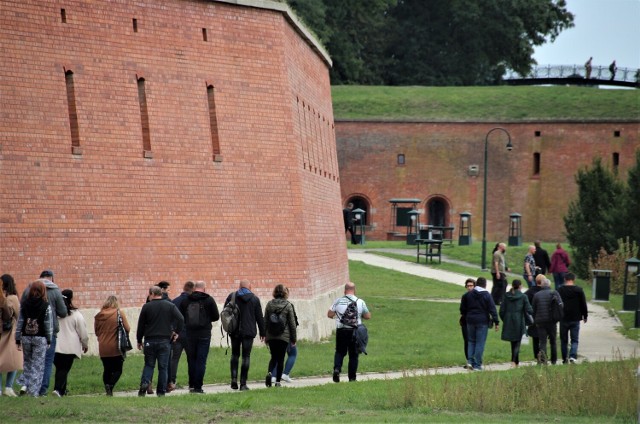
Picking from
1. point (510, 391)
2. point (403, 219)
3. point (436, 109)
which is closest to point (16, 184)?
point (510, 391)

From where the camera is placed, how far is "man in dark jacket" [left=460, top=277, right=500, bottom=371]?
19.1 meters

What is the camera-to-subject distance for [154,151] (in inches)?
841

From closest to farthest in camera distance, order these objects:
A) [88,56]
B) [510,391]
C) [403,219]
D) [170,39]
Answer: [510,391]
[88,56]
[170,39]
[403,219]

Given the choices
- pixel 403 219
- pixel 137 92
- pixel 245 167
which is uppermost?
pixel 137 92

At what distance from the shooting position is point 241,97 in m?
23.0

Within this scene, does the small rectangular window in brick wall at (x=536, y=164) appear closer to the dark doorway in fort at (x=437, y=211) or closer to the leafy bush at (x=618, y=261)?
the dark doorway in fort at (x=437, y=211)

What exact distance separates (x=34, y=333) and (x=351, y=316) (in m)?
4.40

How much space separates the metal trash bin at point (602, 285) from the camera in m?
33.0

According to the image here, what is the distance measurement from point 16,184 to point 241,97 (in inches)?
206

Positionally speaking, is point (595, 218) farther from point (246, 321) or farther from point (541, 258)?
point (246, 321)

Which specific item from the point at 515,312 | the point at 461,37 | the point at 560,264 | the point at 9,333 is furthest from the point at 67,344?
the point at 461,37

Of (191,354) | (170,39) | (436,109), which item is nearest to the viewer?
(191,354)

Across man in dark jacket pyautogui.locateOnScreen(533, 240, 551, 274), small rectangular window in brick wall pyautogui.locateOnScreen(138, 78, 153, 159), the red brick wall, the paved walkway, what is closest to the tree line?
the red brick wall

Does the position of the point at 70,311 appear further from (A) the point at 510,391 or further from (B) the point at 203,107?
(B) the point at 203,107
